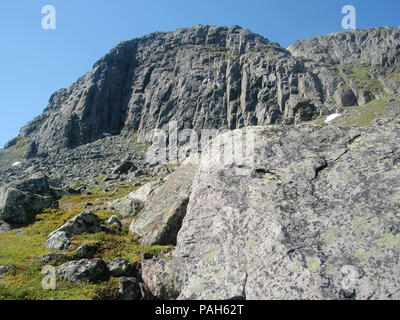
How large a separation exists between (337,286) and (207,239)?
4.31 m

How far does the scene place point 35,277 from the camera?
407 inches

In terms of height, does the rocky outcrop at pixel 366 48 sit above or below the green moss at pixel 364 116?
above

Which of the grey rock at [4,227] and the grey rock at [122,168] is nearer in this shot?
the grey rock at [4,227]

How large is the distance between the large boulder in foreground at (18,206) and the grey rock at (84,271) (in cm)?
1001

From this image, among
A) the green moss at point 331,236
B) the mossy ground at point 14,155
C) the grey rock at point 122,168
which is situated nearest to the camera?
the green moss at point 331,236

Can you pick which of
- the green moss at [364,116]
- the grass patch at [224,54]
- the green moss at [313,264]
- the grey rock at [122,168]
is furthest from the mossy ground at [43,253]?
the grass patch at [224,54]

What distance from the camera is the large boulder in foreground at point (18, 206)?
17.9m

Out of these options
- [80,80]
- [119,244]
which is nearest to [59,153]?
[80,80]

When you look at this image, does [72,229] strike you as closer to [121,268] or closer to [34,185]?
[121,268]

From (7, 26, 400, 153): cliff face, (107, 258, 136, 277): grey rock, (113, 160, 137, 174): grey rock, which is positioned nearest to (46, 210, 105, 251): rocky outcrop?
(107, 258, 136, 277): grey rock

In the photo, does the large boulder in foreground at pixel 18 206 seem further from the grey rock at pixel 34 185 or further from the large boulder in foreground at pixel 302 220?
the large boulder in foreground at pixel 302 220

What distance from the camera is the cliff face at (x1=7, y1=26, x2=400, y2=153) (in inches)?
4973

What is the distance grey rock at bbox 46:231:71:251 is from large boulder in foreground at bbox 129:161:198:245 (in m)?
3.85

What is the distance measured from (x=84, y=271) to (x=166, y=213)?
17.8 ft
